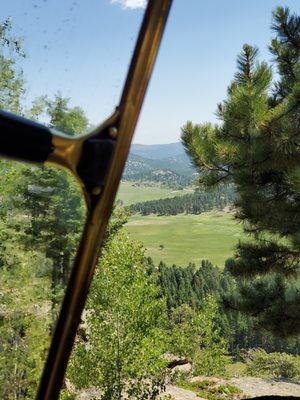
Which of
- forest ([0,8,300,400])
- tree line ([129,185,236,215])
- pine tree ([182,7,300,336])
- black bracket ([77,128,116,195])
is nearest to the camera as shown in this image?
black bracket ([77,128,116,195])

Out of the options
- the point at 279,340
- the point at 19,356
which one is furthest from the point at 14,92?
the point at 279,340

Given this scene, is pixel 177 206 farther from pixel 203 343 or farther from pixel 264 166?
pixel 264 166

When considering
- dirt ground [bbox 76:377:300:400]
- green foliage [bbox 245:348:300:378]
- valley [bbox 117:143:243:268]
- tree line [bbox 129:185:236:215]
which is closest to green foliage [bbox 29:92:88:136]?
dirt ground [bbox 76:377:300:400]

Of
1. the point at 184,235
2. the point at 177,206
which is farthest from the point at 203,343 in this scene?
the point at 177,206

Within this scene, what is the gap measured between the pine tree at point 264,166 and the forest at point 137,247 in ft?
0.05

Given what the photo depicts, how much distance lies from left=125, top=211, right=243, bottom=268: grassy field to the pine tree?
9430 cm

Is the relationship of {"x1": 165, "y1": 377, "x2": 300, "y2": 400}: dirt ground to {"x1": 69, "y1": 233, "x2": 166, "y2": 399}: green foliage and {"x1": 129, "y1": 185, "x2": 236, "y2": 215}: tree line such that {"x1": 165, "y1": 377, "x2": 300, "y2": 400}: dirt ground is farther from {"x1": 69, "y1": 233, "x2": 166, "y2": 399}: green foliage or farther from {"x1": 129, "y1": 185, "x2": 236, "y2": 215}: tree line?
{"x1": 129, "y1": 185, "x2": 236, "y2": 215}: tree line

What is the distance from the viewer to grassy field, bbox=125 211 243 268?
108 metres

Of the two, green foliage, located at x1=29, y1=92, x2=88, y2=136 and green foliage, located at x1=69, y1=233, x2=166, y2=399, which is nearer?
green foliage, located at x1=29, y1=92, x2=88, y2=136

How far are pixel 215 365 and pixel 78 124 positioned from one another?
91.0 feet

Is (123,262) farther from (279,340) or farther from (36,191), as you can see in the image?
(36,191)

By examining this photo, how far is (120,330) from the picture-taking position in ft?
33.6

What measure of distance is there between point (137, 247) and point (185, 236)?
114126mm

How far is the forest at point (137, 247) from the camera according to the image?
89cm
